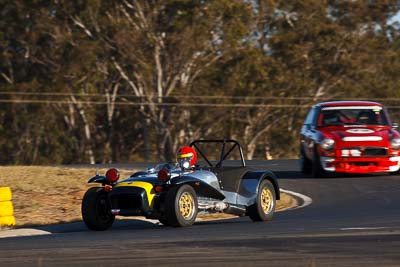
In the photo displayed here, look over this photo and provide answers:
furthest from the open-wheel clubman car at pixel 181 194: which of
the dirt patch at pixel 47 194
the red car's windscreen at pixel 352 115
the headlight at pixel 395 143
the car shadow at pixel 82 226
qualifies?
the red car's windscreen at pixel 352 115

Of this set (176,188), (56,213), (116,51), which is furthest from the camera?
(116,51)

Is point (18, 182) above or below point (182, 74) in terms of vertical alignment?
below

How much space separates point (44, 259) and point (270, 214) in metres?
5.09

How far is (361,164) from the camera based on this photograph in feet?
65.7

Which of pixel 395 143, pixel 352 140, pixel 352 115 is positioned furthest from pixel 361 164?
pixel 352 115

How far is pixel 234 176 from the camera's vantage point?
44.4 ft

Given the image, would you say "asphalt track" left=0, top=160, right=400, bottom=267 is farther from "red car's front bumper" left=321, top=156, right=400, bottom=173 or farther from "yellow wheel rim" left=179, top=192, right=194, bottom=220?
"red car's front bumper" left=321, top=156, right=400, bottom=173

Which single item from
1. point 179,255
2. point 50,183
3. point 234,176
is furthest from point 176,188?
point 50,183

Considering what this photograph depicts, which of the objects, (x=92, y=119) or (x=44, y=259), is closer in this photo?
(x=44, y=259)

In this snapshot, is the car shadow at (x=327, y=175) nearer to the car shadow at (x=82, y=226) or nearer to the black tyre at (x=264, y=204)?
the black tyre at (x=264, y=204)

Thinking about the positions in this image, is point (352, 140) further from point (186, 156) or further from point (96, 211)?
point (96, 211)

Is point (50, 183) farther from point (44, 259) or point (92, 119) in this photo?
point (92, 119)

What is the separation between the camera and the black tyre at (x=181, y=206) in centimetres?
1221

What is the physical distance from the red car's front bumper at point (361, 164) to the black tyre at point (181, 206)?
307 inches
